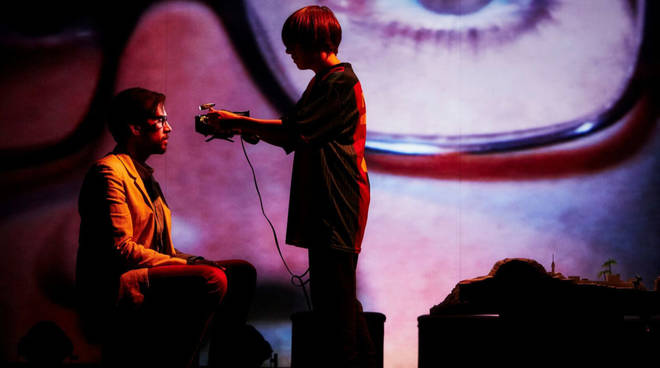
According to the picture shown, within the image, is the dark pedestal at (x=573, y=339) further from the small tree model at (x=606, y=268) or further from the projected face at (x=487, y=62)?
the projected face at (x=487, y=62)

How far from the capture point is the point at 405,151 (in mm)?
3979

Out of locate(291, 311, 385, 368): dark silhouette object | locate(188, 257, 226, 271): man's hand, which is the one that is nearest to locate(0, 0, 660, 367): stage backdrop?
locate(291, 311, 385, 368): dark silhouette object

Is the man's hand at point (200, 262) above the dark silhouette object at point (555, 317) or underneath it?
above

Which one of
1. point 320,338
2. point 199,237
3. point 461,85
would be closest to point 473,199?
point 461,85

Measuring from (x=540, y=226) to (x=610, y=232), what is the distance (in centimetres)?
38

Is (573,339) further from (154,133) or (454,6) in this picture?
(454,6)

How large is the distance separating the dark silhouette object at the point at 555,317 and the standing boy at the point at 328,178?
495 mm

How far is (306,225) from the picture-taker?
8.13 feet

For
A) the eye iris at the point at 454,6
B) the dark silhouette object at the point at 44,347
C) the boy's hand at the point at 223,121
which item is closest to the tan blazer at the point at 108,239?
the boy's hand at the point at 223,121

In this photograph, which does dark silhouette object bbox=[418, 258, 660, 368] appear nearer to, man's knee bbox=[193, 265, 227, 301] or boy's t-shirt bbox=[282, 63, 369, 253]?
boy's t-shirt bbox=[282, 63, 369, 253]

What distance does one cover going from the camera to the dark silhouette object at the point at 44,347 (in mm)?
3605

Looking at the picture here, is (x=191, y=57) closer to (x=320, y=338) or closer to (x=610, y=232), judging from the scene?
(x=320, y=338)

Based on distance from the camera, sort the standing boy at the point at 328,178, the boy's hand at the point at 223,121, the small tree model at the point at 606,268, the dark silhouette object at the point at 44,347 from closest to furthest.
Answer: the standing boy at the point at 328,178
the boy's hand at the point at 223,121
the dark silhouette object at the point at 44,347
the small tree model at the point at 606,268

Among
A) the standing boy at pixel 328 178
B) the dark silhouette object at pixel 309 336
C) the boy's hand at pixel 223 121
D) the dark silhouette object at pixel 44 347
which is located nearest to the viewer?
the standing boy at pixel 328 178
